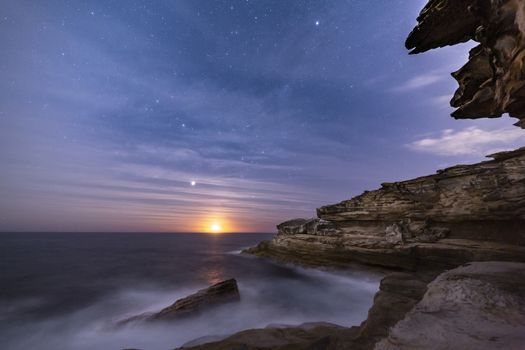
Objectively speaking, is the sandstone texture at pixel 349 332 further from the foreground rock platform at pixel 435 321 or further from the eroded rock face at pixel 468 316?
the eroded rock face at pixel 468 316

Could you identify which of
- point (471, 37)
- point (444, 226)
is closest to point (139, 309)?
point (471, 37)

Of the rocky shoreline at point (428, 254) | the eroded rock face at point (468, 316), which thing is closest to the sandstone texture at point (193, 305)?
the rocky shoreline at point (428, 254)

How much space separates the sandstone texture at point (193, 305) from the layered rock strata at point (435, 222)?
42.7 feet

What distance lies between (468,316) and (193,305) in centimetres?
1060

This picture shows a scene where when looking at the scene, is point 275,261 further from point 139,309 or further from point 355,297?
point 139,309

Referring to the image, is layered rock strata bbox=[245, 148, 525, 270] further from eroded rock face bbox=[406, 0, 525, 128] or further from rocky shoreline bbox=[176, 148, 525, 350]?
eroded rock face bbox=[406, 0, 525, 128]

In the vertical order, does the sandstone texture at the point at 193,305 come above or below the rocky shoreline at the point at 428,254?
below

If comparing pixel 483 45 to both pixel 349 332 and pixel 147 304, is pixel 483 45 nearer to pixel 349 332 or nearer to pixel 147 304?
pixel 349 332

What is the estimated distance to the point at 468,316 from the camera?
418cm

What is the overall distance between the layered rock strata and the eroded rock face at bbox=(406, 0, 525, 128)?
31.2 feet

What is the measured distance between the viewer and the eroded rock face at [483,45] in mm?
5027

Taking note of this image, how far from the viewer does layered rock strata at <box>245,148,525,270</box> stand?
14.1 meters

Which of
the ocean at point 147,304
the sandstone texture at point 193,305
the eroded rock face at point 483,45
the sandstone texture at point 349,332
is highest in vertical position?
the eroded rock face at point 483,45

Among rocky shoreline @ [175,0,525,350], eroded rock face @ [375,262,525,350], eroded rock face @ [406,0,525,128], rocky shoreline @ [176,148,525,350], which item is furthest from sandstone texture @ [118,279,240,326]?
eroded rock face @ [406,0,525,128]
